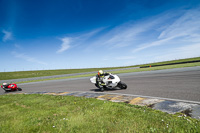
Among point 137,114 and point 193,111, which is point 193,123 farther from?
point 137,114

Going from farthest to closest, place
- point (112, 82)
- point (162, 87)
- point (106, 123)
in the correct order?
point (112, 82) < point (162, 87) < point (106, 123)

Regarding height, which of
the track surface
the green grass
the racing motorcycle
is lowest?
the track surface

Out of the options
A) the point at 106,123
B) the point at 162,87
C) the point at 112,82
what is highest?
the point at 112,82

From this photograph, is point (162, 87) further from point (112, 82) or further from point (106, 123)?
point (106, 123)

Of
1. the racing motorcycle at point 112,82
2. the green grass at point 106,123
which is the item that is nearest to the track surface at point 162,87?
the racing motorcycle at point 112,82

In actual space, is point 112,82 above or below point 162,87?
above

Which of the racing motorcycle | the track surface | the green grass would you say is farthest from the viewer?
the racing motorcycle

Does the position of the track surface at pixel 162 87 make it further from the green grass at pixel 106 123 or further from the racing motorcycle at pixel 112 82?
the green grass at pixel 106 123

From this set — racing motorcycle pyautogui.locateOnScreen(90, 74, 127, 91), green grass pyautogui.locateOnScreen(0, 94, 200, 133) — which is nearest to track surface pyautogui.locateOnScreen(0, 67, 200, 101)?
racing motorcycle pyautogui.locateOnScreen(90, 74, 127, 91)

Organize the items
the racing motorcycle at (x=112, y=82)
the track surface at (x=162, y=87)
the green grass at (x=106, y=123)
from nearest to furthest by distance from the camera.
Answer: the green grass at (x=106, y=123) → the track surface at (x=162, y=87) → the racing motorcycle at (x=112, y=82)

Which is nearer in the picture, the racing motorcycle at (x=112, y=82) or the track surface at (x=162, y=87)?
the track surface at (x=162, y=87)

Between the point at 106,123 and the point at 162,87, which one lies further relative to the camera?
the point at 162,87

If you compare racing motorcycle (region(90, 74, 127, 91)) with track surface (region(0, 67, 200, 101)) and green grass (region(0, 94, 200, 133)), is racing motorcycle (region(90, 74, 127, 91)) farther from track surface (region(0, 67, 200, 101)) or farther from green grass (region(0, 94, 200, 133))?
green grass (region(0, 94, 200, 133))

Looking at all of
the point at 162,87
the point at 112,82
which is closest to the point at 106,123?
the point at 112,82
